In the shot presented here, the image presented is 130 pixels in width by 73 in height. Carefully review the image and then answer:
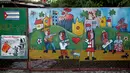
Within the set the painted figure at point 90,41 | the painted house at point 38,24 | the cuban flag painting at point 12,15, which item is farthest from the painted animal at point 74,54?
the cuban flag painting at point 12,15

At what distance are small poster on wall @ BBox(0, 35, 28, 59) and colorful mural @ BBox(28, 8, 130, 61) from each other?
0.84 ft

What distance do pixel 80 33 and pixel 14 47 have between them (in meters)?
2.42

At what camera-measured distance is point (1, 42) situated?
10656mm

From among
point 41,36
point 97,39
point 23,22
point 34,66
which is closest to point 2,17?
point 23,22

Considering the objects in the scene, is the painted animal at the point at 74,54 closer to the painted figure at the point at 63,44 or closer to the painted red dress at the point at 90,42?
the painted figure at the point at 63,44

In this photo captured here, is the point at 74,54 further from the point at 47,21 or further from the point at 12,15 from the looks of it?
the point at 12,15

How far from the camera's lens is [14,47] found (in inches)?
419

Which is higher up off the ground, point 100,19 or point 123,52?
point 100,19

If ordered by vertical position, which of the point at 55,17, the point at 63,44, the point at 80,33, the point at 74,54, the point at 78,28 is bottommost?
the point at 74,54

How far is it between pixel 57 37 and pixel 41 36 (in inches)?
22.7

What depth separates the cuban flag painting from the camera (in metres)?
10.5

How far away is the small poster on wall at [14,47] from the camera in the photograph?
10609 mm

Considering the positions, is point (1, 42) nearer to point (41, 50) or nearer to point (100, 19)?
point (41, 50)

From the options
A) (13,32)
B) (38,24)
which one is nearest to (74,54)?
(38,24)
